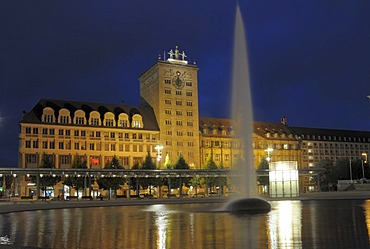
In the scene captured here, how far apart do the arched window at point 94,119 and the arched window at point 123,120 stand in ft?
18.2

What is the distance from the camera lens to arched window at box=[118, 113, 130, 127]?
116875 mm

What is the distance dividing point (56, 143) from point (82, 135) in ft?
22.2

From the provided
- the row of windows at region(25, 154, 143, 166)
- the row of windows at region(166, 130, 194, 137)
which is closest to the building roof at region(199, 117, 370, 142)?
the row of windows at region(166, 130, 194, 137)

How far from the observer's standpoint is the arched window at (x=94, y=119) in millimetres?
113231

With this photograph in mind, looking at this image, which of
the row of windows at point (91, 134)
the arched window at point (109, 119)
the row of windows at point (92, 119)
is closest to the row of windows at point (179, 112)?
the row of windows at point (91, 134)

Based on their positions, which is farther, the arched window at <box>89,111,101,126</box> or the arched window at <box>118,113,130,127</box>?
the arched window at <box>118,113,130,127</box>

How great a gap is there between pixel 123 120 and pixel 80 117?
11431mm

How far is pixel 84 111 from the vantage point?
11406 centimetres

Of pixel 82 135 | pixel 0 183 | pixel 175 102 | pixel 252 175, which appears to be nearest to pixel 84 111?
pixel 82 135

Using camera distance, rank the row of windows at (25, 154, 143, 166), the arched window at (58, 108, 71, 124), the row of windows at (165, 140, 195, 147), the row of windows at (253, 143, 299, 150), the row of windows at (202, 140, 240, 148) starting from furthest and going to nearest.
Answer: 1. the row of windows at (253, 143, 299, 150)
2. the row of windows at (202, 140, 240, 148)
3. the row of windows at (165, 140, 195, 147)
4. the arched window at (58, 108, 71, 124)
5. the row of windows at (25, 154, 143, 166)

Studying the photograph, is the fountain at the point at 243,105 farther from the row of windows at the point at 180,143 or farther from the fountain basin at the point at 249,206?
the row of windows at the point at 180,143

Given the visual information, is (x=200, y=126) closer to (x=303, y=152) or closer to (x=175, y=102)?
(x=175, y=102)

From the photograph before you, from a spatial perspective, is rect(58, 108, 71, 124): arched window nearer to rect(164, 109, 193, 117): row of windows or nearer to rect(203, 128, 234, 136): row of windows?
rect(164, 109, 193, 117): row of windows

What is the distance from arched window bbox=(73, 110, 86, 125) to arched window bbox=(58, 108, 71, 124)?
69.8 inches
